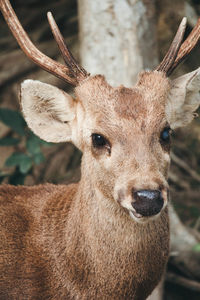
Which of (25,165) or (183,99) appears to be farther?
(25,165)

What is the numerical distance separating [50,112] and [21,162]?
1.62 meters

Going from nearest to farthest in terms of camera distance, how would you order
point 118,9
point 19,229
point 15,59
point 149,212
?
1. point 149,212
2. point 19,229
3. point 118,9
4. point 15,59

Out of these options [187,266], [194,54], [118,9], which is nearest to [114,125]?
[118,9]

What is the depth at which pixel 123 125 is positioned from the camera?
3.46 metres

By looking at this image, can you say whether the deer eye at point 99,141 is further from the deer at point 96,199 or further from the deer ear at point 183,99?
the deer ear at point 183,99

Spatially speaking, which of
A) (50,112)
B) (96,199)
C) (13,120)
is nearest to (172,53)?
(50,112)

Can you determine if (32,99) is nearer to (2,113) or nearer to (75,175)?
(2,113)

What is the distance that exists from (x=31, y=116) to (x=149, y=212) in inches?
56.3

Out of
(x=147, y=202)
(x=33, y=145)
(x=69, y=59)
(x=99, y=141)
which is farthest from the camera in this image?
(x=33, y=145)

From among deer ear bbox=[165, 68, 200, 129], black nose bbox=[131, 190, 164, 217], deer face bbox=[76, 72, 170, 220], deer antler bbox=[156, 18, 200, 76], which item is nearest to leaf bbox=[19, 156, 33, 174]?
deer face bbox=[76, 72, 170, 220]

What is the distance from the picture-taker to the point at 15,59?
807cm

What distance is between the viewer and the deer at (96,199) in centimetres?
346

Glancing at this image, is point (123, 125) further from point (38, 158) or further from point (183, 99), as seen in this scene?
point (38, 158)

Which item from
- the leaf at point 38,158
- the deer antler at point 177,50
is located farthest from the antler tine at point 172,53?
the leaf at point 38,158
